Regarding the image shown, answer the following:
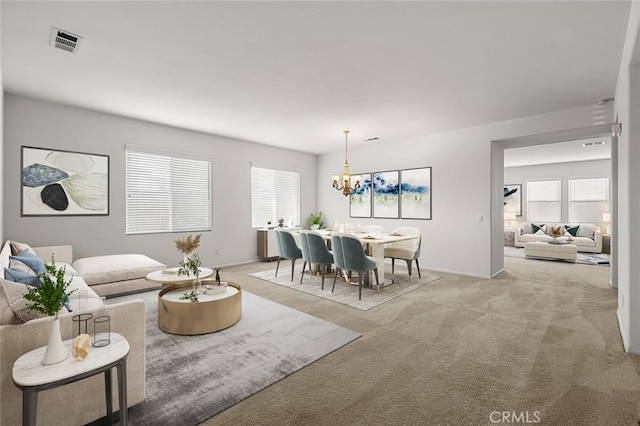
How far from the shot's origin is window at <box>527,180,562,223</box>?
9.78 m

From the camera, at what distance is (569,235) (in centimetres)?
873

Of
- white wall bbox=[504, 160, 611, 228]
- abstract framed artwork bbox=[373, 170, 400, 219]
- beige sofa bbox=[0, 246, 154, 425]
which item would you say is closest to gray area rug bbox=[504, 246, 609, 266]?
white wall bbox=[504, 160, 611, 228]

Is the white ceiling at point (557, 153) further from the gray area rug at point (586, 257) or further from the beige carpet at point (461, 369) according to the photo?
the beige carpet at point (461, 369)

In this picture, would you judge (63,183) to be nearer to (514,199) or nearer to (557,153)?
(557,153)

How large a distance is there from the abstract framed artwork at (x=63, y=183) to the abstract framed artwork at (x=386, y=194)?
5.28 meters

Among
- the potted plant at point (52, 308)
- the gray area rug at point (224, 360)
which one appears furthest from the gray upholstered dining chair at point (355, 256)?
the potted plant at point (52, 308)

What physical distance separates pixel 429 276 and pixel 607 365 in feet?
10.2

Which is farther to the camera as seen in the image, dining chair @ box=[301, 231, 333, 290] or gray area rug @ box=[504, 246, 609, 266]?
gray area rug @ box=[504, 246, 609, 266]

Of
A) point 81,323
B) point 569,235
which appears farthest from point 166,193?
point 569,235

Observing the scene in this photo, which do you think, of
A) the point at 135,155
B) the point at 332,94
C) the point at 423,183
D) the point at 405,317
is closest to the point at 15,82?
the point at 135,155

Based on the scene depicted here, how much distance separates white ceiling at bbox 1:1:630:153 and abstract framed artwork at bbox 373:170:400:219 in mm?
2025

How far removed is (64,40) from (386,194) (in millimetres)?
5829

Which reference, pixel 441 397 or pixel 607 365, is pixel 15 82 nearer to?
pixel 441 397

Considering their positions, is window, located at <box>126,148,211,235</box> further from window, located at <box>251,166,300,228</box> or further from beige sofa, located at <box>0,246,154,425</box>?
beige sofa, located at <box>0,246,154,425</box>
